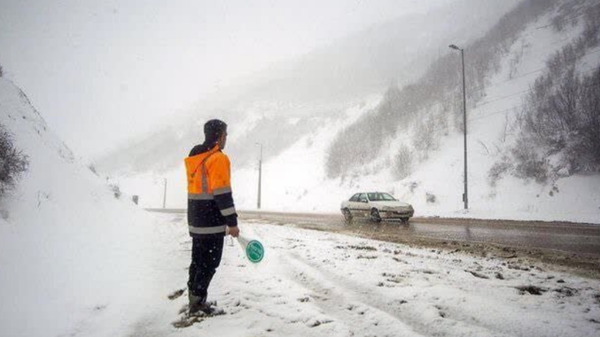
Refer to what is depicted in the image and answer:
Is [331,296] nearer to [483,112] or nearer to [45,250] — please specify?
[45,250]

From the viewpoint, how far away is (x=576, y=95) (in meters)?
20.0

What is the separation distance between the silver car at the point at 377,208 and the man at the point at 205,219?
→ 12097 mm

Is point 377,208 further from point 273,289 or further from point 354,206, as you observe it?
point 273,289

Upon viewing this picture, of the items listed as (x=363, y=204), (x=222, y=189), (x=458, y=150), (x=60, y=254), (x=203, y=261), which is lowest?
(x=60, y=254)

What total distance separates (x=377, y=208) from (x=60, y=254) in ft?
40.4

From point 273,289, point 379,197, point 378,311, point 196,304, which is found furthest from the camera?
point 379,197

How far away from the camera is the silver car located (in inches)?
578

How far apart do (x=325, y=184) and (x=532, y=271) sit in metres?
32.6

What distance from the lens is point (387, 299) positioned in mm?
3799

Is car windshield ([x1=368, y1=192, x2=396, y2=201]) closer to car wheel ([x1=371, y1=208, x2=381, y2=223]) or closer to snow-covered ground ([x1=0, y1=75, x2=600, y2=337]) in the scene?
car wheel ([x1=371, y1=208, x2=381, y2=223])

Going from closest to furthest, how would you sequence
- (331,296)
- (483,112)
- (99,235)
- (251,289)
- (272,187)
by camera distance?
(331,296) < (251,289) < (99,235) < (483,112) < (272,187)

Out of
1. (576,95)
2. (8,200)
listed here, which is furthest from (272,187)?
(8,200)

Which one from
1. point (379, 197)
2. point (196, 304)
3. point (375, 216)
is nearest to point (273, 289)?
point (196, 304)

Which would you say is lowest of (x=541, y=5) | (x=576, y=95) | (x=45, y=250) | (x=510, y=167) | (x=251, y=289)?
(x=251, y=289)
